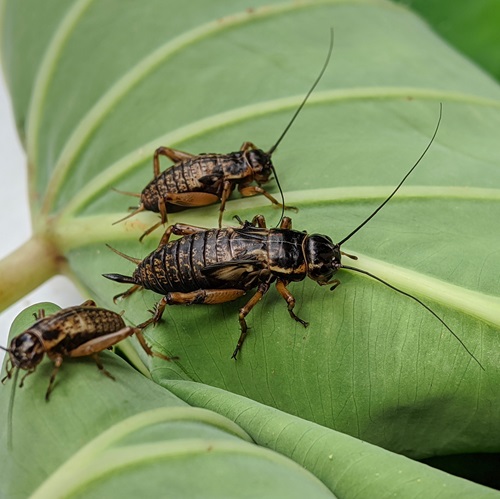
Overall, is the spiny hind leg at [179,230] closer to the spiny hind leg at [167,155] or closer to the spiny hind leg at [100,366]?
the spiny hind leg at [167,155]

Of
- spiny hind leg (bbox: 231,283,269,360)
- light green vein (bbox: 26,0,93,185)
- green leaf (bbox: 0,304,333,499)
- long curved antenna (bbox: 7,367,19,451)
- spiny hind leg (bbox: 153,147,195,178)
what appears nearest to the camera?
green leaf (bbox: 0,304,333,499)

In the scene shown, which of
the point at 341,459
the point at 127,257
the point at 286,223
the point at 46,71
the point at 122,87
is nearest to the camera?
the point at 341,459

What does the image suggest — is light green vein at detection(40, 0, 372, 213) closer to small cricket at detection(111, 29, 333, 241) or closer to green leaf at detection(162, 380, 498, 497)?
small cricket at detection(111, 29, 333, 241)

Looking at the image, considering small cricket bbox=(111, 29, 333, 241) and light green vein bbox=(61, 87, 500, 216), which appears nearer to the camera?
small cricket bbox=(111, 29, 333, 241)

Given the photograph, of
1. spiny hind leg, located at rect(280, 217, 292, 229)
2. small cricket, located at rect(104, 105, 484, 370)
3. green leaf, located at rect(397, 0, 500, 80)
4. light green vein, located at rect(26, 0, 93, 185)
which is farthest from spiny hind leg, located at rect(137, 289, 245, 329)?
green leaf, located at rect(397, 0, 500, 80)

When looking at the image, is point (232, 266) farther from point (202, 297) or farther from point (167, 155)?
point (167, 155)

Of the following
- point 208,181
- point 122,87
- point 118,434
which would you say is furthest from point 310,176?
point 118,434

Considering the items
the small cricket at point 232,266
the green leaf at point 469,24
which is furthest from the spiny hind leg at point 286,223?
the green leaf at point 469,24
